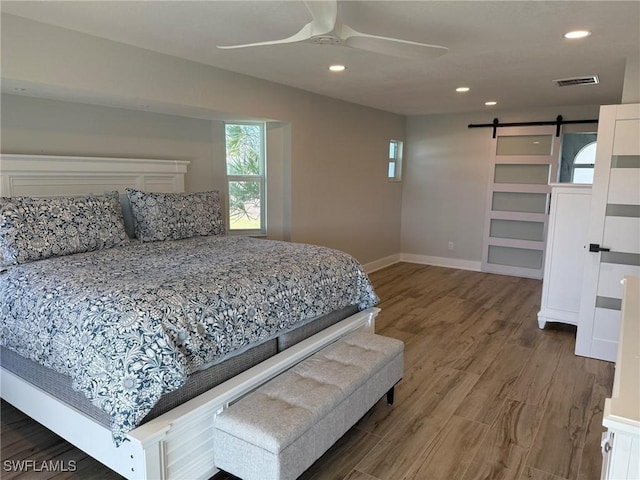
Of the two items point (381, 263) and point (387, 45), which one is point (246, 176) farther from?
point (387, 45)

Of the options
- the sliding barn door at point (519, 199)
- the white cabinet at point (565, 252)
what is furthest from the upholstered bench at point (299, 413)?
the sliding barn door at point (519, 199)

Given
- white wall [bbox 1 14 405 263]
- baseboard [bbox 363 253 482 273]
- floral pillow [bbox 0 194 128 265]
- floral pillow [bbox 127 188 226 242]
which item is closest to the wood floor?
floral pillow [bbox 0 194 128 265]

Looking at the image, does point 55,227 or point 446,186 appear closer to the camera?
point 55,227

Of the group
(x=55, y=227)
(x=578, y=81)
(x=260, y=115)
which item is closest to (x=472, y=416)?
(x=55, y=227)

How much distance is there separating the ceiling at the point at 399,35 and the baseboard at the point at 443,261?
9.34ft

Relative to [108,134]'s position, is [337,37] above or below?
above

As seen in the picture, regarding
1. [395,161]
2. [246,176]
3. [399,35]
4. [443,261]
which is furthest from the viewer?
[395,161]

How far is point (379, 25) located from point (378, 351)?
195 centimetres

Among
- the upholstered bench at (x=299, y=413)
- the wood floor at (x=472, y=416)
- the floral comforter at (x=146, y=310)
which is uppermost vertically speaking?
the floral comforter at (x=146, y=310)

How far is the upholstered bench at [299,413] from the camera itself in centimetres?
175

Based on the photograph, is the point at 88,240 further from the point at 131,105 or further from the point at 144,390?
the point at 144,390

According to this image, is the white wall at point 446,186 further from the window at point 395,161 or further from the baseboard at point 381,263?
the baseboard at point 381,263

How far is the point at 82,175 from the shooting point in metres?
3.34

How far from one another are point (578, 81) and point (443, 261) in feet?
10.9
